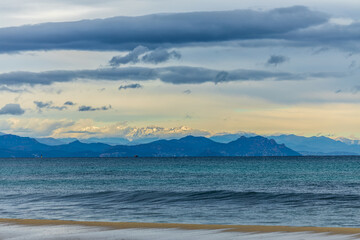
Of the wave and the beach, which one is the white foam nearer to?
the beach

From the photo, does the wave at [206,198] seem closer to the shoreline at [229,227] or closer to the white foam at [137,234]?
the shoreline at [229,227]

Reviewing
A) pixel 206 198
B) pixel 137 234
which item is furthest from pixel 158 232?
pixel 206 198

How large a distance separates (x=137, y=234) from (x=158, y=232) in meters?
1.36

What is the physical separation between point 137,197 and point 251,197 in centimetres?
1280

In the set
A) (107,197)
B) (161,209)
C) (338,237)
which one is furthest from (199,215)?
(107,197)

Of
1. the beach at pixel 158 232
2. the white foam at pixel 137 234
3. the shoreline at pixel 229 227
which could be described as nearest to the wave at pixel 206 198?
the shoreline at pixel 229 227

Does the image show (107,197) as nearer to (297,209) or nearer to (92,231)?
(297,209)

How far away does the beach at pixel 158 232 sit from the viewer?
2575 cm

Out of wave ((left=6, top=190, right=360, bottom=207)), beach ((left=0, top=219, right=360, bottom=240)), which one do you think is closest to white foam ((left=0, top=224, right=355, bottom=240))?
beach ((left=0, top=219, right=360, bottom=240))

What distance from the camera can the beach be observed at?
25750mm

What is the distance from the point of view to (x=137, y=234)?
26812mm

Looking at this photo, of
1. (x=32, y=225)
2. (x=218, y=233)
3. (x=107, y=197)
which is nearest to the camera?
(x=218, y=233)

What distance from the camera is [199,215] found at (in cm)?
4131

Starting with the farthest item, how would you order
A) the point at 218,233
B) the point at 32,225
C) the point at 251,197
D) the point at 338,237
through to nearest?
the point at 251,197, the point at 32,225, the point at 218,233, the point at 338,237
